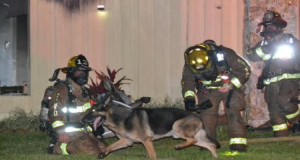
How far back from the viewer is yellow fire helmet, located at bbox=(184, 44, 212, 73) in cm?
945

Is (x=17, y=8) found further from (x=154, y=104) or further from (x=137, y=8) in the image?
(x=154, y=104)

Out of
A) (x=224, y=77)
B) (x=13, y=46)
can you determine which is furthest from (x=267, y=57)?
(x=13, y=46)

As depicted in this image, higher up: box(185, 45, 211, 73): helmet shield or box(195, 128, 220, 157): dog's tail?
box(185, 45, 211, 73): helmet shield

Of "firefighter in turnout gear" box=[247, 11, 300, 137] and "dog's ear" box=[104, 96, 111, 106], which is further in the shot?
"firefighter in turnout gear" box=[247, 11, 300, 137]

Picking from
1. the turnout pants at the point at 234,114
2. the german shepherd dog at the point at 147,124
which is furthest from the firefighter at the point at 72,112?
the turnout pants at the point at 234,114

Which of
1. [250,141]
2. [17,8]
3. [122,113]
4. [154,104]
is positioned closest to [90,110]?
[122,113]

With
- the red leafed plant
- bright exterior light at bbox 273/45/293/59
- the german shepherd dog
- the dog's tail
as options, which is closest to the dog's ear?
the german shepherd dog

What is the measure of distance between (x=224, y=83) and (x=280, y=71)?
148 centimetres

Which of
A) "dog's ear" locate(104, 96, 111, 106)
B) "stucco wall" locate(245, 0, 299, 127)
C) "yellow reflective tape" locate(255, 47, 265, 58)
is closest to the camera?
"dog's ear" locate(104, 96, 111, 106)

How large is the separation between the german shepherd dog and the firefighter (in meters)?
0.76

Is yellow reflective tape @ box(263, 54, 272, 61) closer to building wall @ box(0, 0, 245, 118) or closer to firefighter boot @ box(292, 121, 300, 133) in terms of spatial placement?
firefighter boot @ box(292, 121, 300, 133)

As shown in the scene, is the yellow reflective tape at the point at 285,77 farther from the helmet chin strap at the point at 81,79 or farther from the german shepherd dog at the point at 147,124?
the helmet chin strap at the point at 81,79

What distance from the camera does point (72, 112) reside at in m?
10.2

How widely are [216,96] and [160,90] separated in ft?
14.6
